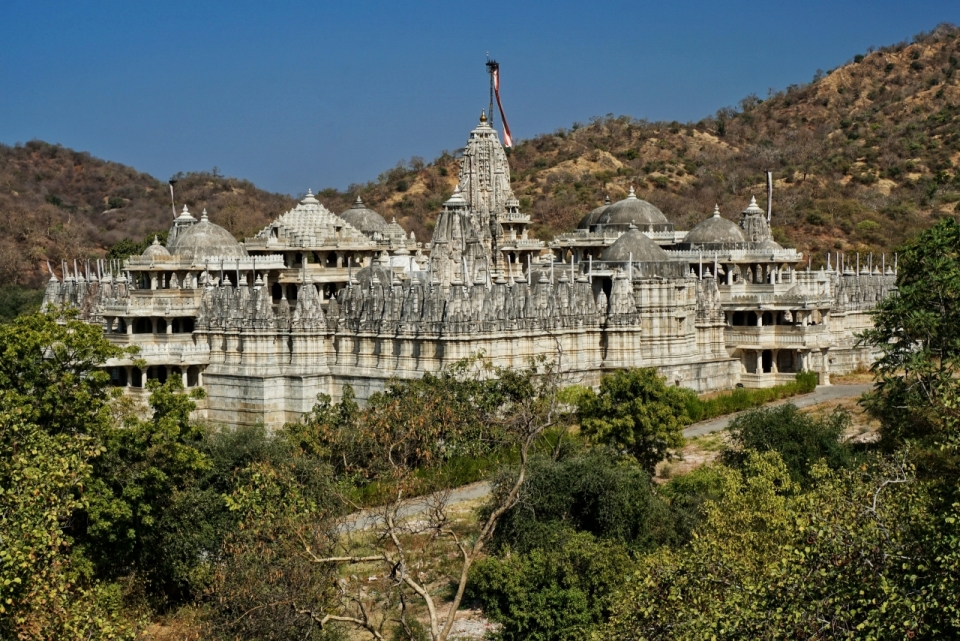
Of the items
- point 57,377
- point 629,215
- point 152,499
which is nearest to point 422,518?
point 152,499

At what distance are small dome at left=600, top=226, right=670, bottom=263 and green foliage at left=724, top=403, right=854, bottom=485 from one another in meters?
14.8

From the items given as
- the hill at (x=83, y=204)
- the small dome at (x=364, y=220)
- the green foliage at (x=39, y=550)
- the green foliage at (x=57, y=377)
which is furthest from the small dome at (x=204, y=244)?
the hill at (x=83, y=204)

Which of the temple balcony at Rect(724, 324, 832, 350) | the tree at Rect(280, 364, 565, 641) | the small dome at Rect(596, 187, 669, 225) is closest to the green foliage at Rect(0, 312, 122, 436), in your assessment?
the tree at Rect(280, 364, 565, 641)

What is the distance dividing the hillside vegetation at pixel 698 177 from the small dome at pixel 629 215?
79.4ft

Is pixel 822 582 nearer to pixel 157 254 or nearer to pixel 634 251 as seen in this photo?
pixel 634 251

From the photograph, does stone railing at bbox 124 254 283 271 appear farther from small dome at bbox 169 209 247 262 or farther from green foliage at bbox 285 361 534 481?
green foliage at bbox 285 361 534 481

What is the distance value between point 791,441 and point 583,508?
765 cm

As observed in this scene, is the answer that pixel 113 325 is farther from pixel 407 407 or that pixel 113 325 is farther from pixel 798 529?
pixel 798 529

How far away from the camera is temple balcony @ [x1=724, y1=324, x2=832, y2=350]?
56.2m

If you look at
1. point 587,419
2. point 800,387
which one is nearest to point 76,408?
point 587,419

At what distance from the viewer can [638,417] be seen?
40.2 metres

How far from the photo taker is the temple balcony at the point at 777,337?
56.2 meters

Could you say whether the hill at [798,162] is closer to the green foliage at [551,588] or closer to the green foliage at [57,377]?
the green foliage at [551,588]

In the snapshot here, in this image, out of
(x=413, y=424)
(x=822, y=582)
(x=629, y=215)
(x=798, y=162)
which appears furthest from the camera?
(x=798, y=162)
